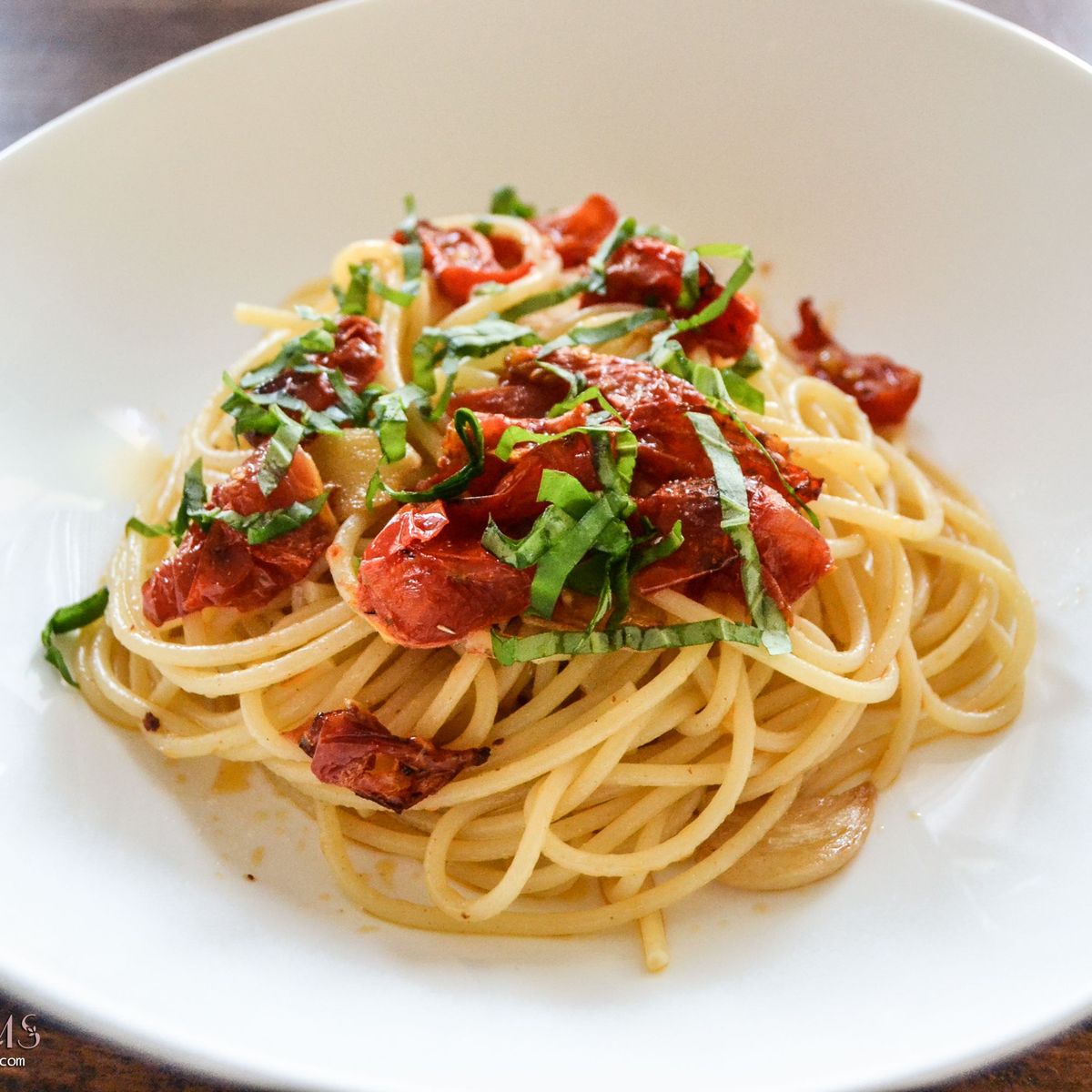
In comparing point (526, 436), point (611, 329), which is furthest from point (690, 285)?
point (526, 436)

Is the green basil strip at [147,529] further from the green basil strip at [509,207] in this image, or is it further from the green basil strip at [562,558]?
the green basil strip at [509,207]

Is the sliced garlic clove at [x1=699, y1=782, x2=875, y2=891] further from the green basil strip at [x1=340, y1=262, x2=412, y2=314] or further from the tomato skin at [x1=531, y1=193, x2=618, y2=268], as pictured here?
the tomato skin at [x1=531, y1=193, x2=618, y2=268]

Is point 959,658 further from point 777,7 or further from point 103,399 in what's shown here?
point 103,399

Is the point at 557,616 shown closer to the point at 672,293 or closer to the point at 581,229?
the point at 672,293

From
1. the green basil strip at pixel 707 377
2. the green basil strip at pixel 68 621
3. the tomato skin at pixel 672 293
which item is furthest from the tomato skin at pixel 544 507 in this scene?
the green basil strip at pixel 68 621

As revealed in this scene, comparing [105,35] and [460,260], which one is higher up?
[460,260]

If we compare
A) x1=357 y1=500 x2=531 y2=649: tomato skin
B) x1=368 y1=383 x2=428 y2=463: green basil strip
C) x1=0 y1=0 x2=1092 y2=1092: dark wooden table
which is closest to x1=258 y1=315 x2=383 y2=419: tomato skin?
x1=368 y1=383 x2=428 y2=463: green basil strip
